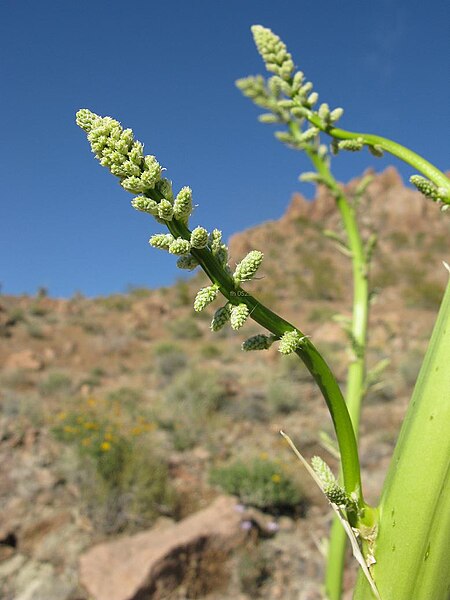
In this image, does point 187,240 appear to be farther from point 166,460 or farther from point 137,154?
point 166,460

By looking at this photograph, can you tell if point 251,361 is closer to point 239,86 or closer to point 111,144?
point 239,86

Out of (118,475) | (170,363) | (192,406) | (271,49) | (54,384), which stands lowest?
(271,49)

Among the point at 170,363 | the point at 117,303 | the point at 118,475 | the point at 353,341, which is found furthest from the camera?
the point at 117,303

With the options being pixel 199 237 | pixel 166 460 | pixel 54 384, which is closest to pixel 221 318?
pixel 199 237

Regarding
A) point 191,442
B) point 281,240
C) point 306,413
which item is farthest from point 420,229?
point 191,442

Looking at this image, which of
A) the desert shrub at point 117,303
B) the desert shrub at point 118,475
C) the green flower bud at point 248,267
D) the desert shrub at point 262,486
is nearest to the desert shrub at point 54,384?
the desert shrub at point 118,475

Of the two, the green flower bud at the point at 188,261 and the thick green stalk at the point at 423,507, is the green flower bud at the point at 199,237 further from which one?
the thick green stalk at the point at 423,507
